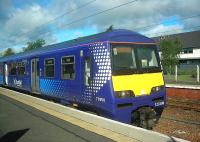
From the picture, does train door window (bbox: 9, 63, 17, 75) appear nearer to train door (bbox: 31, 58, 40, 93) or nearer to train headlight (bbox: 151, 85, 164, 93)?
train door (bbox: 31, 58, 40, 93)

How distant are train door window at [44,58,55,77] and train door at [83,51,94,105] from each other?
12.0ft

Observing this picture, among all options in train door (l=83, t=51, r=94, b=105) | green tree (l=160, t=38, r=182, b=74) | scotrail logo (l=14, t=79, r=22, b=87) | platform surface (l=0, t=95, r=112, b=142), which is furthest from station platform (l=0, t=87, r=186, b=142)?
green tree (l=160, t=38, r=182, b=74)

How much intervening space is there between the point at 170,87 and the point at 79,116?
35.9ft

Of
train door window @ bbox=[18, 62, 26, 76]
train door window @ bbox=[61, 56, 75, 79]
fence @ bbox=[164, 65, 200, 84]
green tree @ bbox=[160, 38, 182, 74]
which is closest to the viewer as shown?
train door window @ bbox=[61, 56, 75, 79]

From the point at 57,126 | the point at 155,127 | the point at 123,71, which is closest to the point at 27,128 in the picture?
the point at 57,126

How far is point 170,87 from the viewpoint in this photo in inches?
814

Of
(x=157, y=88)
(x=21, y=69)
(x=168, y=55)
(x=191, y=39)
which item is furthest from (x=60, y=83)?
(x=191, y=39)

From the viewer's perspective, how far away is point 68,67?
13.3m

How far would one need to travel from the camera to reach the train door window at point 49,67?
50.1 ft

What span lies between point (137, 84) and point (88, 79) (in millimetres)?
1724

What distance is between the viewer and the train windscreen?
422 inches

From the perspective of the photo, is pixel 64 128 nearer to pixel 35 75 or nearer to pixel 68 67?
pixel 68 67

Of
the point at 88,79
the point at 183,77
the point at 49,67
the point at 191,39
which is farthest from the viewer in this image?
the point at 191,39

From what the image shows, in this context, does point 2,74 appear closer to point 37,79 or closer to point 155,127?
point 37,79
